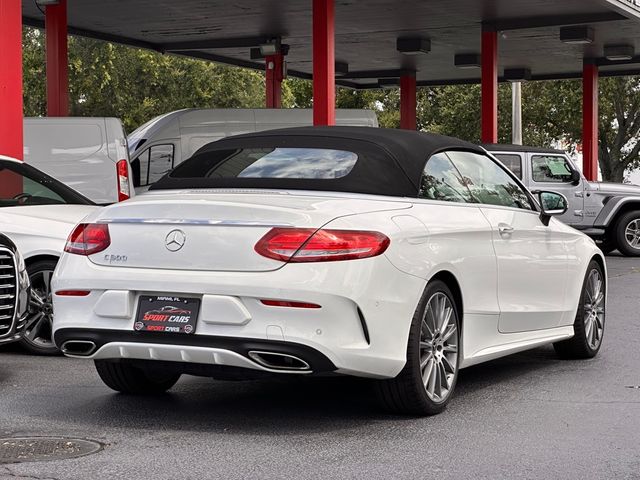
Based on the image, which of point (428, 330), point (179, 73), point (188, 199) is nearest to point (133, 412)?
point (188, 199)

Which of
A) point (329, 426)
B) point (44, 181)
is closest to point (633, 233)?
point (44, 181)

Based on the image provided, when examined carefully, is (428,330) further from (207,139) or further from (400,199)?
(207,139)

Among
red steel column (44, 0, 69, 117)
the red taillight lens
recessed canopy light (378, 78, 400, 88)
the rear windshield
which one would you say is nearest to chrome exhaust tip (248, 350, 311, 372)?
the red taillight lens

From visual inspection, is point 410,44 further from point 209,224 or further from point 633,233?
point 209,224

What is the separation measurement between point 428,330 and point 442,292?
238 mm

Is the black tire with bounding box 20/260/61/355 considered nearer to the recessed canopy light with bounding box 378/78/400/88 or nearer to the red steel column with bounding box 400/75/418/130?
the red steel column with bounding box 400/75/418/130

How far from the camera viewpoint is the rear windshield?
22.7 ft

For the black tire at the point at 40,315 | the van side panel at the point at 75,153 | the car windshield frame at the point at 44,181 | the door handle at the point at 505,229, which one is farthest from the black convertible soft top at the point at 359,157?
the van side panel at the point at 75,153

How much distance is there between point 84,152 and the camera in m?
14.4

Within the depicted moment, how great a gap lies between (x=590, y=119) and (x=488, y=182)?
82.2ft

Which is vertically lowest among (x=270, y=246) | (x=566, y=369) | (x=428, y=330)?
(x=566, y=369)

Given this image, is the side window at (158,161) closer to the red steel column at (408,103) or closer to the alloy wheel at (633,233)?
the alloy wheel at (633,233)

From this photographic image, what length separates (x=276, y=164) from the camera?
7035 millimetres

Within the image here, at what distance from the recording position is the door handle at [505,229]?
7641 millimetres
